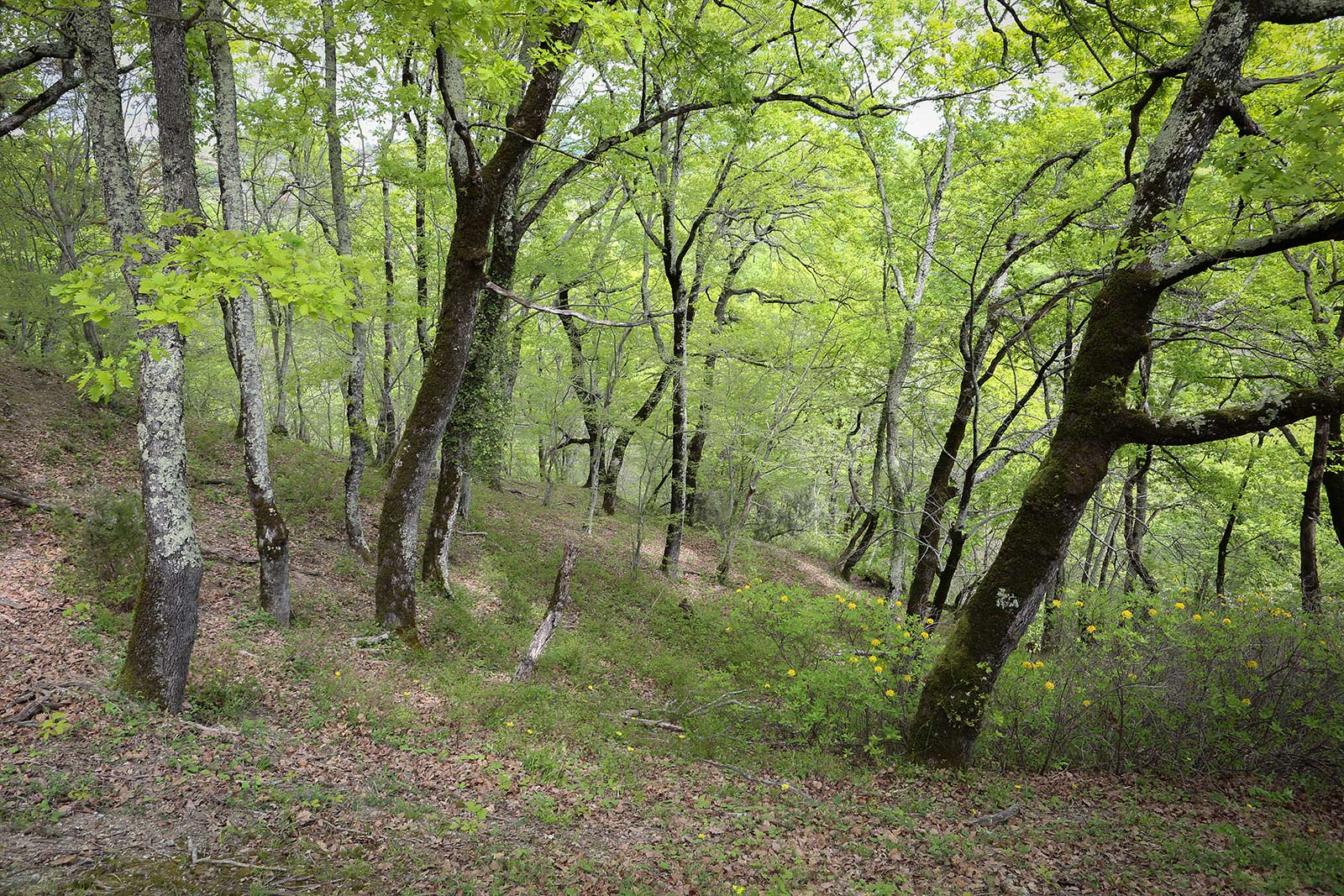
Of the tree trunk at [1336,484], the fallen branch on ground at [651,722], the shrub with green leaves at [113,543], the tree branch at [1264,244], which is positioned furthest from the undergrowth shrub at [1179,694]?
the shrub with green leaves at [113,543]

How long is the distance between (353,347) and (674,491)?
737 centimetres

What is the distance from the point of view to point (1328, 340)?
7.27 metres

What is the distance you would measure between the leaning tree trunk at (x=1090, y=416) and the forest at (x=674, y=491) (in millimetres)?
34

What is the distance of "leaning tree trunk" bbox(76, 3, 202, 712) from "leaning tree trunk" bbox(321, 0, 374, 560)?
3678mm

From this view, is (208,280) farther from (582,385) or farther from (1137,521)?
(582,385)

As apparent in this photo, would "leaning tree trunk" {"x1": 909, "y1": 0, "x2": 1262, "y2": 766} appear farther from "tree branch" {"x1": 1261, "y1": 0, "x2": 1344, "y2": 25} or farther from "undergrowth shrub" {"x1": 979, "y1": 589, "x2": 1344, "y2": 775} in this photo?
"undergrowth shrub" {"x1": 979, "y1": 589, "x2": 1344, "y2": 775}

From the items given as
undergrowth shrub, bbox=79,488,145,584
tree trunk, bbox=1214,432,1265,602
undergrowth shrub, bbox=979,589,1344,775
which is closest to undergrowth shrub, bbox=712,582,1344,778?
undergrowth shrub, bbox=979,589,1344,775

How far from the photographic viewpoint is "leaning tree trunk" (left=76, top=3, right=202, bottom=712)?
4.95m

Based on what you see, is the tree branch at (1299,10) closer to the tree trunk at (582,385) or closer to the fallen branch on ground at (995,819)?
the fallen branch on ground at (995,819)

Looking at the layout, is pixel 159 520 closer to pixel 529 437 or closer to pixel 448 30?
pixel 448 30

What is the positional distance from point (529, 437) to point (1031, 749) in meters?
17.6

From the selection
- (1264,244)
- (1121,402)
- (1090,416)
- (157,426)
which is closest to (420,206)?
(157,426)

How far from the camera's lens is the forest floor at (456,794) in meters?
3.97

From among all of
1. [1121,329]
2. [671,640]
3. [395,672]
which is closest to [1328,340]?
[1121,329]
